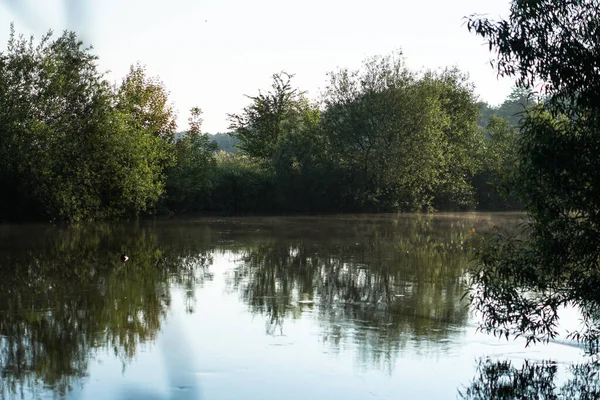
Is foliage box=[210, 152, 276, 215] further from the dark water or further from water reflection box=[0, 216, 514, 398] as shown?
the dark water

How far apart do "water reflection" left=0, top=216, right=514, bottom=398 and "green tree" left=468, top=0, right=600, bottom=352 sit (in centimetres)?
203

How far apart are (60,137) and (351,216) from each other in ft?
62.6

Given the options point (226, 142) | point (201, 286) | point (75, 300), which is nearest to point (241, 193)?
point (201, 286)

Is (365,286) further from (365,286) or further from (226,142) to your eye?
(226,142)

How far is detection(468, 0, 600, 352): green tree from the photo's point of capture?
11141mm

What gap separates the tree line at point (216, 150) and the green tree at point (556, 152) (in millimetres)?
24239

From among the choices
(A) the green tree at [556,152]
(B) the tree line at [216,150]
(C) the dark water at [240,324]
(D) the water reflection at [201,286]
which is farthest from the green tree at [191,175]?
(A) the green tree at [556,152]

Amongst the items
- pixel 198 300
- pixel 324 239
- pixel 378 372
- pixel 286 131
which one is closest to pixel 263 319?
pixel 198 300

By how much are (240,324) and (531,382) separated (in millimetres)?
5894

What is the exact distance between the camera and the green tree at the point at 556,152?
11141mm

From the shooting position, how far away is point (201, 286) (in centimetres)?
1925

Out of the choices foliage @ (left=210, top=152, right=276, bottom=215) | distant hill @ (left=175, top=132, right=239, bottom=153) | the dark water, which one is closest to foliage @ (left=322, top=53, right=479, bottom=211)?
foliage @ (left=210, top=152, right=276, bottom=215)

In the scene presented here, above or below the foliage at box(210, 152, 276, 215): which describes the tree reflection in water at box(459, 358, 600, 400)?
below

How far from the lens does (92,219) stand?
4378 cm
